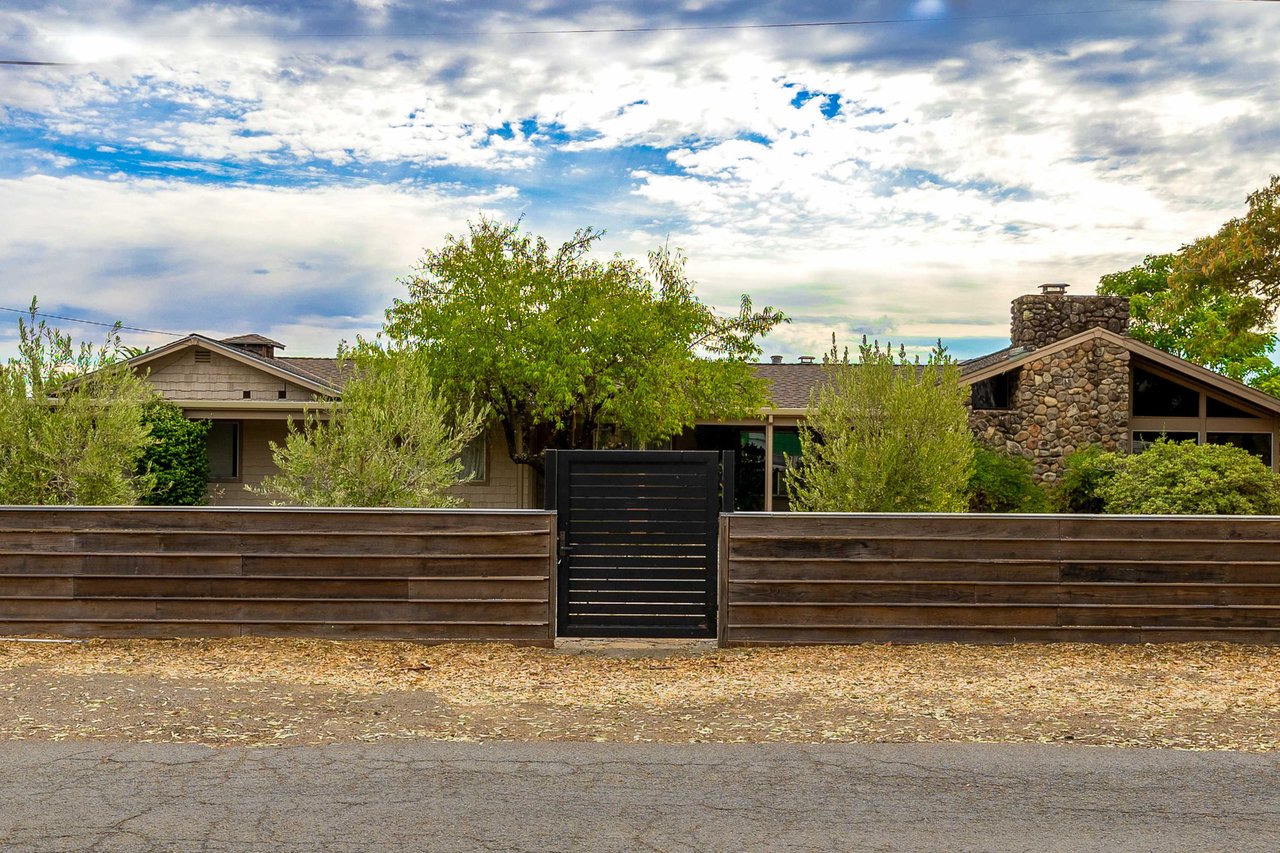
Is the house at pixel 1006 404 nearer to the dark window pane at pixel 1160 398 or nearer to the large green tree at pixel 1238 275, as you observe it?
the dark window pane at pixel 1160 398

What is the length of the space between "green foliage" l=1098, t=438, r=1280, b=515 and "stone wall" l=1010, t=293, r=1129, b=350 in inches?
301

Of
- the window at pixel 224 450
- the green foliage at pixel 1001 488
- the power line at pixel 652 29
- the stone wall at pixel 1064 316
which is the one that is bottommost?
the green foliage at pixel 1001 488

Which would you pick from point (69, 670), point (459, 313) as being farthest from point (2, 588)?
point (459, 313)

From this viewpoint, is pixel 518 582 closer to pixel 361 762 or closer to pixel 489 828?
pixel 361 762

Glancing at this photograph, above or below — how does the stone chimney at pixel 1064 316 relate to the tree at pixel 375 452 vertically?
above

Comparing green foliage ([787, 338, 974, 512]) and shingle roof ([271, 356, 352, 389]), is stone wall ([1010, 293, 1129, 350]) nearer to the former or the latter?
green foliage ([787, 338, 974, 512])

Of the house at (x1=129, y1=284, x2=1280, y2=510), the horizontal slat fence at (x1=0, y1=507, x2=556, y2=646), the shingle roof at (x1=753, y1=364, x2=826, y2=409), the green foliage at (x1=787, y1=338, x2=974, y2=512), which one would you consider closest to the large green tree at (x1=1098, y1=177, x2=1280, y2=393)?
the house at (x1=129, y1=284, x2=1280, y2=510)

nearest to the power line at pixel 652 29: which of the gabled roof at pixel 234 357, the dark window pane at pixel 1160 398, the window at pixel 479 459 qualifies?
the gabled roof at pixel 234 357

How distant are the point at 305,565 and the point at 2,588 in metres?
2.78

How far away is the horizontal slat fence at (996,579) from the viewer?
9.23 m

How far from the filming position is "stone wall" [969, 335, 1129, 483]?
21.4m

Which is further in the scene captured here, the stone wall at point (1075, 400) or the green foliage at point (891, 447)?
the stone wall at point (1075, 400)

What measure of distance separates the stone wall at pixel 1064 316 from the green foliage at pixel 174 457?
1674 cm

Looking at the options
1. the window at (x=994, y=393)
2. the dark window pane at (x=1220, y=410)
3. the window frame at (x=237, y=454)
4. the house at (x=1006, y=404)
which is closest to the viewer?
the house at (x=1006, y=404)
